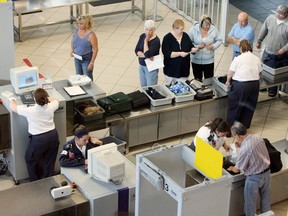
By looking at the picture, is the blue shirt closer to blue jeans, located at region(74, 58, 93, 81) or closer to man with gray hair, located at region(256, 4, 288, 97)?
man with gray hair, located at region(256, 4, 288, 97)

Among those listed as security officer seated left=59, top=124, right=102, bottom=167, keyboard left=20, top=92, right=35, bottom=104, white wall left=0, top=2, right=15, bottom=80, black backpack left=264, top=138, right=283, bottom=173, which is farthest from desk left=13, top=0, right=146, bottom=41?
black backpack left=264, top=138, right=283, bottom=173

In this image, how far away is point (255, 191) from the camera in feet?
25.0

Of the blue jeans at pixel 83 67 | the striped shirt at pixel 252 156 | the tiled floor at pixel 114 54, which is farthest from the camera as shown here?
the tiled floor at pixel 114 54

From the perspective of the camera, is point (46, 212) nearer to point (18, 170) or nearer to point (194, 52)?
point (18, 170)

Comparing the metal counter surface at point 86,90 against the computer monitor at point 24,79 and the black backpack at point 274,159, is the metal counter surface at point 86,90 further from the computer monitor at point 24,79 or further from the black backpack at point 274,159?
the black backpack at point 274,159

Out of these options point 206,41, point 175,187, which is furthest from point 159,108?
point 175,187

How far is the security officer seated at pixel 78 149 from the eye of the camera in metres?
7.60

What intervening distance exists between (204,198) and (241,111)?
3973 millimetres

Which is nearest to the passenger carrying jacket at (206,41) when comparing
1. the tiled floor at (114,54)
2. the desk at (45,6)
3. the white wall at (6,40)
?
the tiled floor at (114,54)

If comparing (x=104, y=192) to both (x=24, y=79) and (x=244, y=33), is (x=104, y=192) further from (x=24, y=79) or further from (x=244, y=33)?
(x=244, y=33)

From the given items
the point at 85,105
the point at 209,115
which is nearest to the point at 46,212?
the point at 85,105

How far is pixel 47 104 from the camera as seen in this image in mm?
8141

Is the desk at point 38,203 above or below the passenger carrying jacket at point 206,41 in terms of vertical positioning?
below

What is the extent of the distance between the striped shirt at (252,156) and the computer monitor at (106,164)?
51.3 inches
